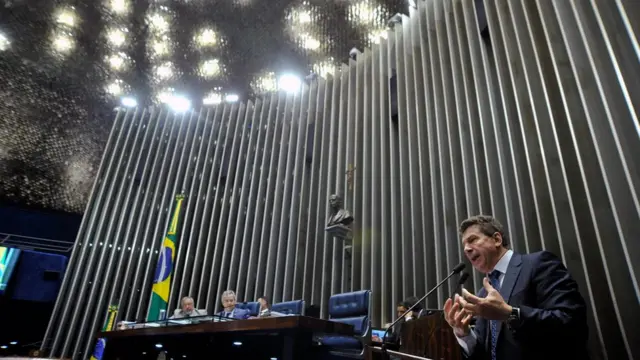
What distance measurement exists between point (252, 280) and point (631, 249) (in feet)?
16.7

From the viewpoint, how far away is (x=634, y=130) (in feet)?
8.93

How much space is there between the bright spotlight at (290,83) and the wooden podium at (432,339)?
6.23 meters

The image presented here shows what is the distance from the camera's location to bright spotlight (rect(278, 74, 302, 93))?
296 inches

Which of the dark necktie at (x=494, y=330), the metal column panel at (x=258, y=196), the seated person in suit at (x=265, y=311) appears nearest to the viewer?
the dark necktie at (x=494, y=330)

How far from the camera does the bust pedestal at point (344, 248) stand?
5203 millimetres

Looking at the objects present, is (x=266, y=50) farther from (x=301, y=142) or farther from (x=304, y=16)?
(x=301, y=142)

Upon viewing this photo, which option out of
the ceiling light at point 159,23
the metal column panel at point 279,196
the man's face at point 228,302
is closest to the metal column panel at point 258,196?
the metal column panel at point 279,196

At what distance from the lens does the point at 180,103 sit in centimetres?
882

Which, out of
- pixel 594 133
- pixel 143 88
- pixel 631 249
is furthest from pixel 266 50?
pixel 631 249

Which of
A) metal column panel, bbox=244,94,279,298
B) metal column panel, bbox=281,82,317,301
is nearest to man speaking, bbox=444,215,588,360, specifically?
metal column panel, bbox=281,82,317,301

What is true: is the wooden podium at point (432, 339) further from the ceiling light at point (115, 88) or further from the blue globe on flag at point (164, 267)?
the ceiling light at point (115, 88)

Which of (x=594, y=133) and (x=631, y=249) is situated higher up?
(x=594, y=133)

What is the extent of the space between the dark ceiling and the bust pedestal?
11.0 ft

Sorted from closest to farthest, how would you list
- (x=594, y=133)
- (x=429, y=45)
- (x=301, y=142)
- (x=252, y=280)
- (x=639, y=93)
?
(x=639, y=93), (x=594, y=133), (x=429, y=45), (x=252, y=280), (x=301, y=142)
